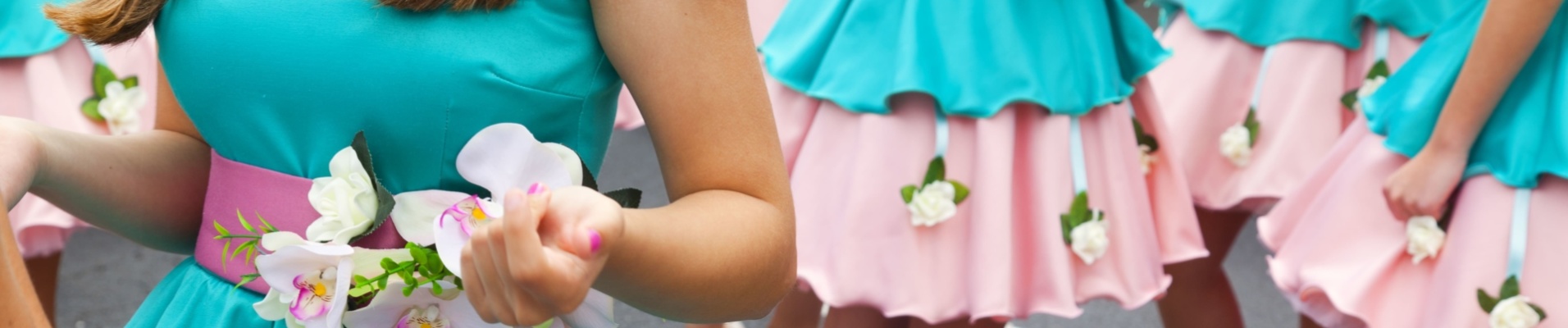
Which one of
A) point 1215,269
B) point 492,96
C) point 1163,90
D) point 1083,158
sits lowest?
point 1215,269

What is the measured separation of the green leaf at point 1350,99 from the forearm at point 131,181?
1.91 metres

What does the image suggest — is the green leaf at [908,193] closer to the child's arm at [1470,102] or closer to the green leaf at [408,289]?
the child's arm at [1470,102]

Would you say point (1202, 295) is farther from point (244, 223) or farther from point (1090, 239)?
point (244, 223)

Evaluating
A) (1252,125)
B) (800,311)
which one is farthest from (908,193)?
(1252,125)

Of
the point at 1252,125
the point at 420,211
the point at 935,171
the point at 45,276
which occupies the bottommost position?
the point at 45,276

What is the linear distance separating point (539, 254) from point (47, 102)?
6.23 feet

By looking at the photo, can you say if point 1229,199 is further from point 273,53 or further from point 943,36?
point 273,53

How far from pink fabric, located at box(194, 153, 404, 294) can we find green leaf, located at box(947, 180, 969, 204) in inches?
44.0

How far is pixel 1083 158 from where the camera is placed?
6.82 ft

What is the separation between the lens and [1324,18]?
2.38m

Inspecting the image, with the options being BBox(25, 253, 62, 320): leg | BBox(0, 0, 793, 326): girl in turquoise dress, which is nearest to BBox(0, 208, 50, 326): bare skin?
BBox(0, 0, 793, 326): girl in turquoise dress

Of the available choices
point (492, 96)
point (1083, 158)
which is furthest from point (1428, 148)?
point (492, 96)

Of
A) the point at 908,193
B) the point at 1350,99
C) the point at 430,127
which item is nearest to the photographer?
the point at 430,127

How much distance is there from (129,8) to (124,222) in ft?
0.70
